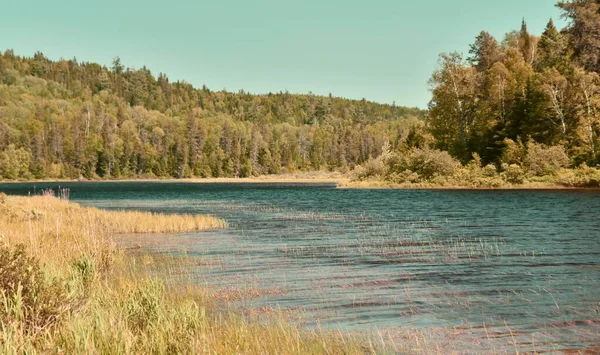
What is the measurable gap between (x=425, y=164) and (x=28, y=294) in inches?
3394

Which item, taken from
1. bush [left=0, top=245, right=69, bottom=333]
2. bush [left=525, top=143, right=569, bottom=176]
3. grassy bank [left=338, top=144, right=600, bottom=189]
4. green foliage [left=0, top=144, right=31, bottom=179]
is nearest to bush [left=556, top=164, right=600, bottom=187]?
grassy bank [left=338, top=144, right=600, bottom=189]

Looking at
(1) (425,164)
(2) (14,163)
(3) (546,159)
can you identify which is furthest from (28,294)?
(2) (14,163)

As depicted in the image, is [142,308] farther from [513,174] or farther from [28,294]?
[513,174]

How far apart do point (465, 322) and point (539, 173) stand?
73.9 metres

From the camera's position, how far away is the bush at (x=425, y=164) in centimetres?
9019

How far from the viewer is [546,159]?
78938 millimetres

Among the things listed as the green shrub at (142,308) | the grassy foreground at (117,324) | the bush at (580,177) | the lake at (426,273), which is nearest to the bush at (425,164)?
the bush at (580,177)

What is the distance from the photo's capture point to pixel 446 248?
26.1m

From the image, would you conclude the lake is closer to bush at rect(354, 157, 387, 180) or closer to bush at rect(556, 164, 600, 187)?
bush at rect(556, 164, 600, 187)

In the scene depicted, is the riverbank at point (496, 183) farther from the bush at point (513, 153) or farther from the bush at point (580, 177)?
the bush at point (513, 153)

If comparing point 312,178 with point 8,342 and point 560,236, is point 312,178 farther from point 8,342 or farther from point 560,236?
point 8,342

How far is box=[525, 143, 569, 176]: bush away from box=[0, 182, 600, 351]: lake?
1667 inches

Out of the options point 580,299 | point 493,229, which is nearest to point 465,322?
point 580,299

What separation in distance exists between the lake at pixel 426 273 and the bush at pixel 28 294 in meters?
5.28
